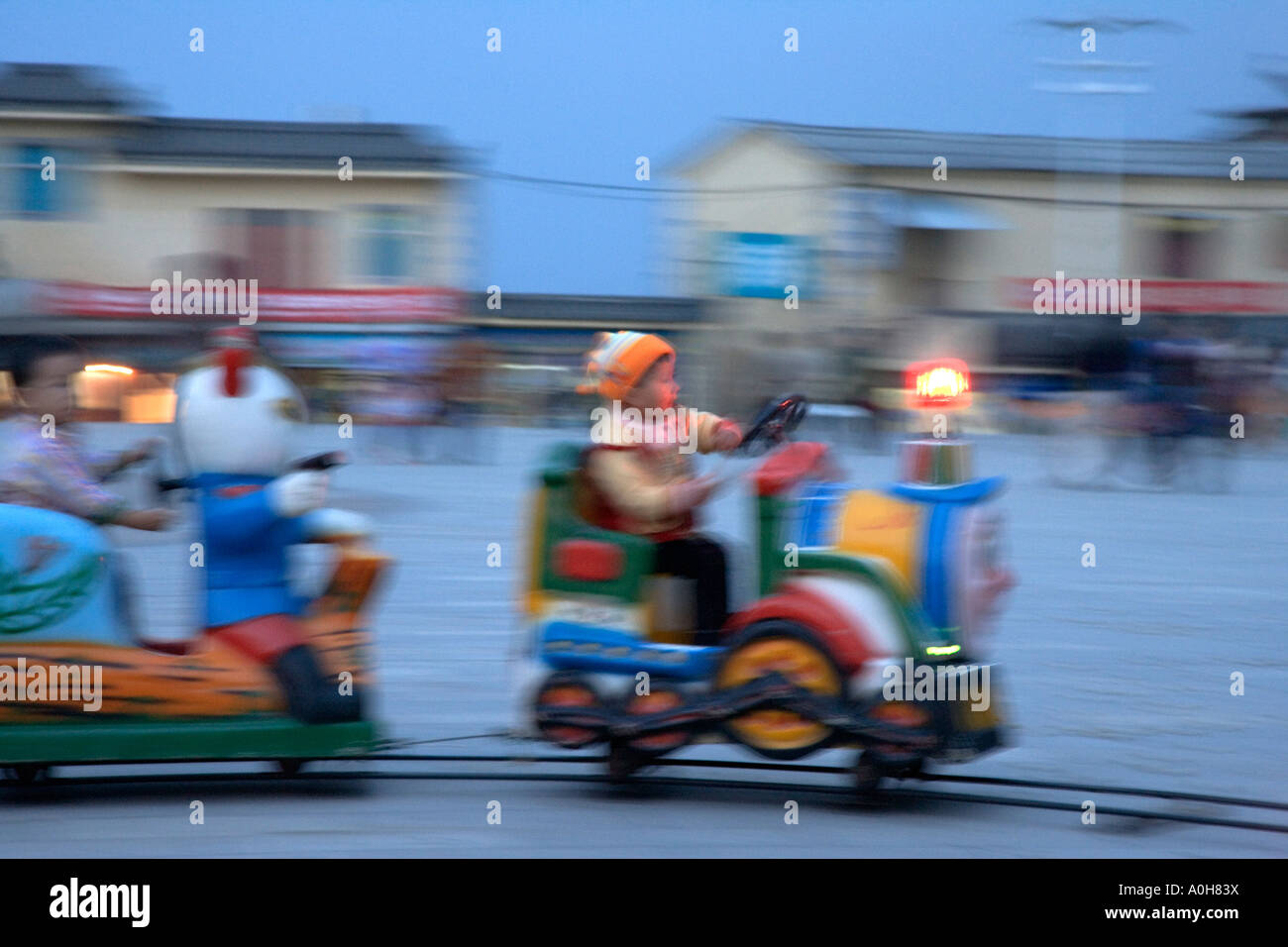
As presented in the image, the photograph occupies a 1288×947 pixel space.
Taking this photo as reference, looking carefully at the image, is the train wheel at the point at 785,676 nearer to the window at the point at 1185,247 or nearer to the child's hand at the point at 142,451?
the child's hand at the point at 142,451

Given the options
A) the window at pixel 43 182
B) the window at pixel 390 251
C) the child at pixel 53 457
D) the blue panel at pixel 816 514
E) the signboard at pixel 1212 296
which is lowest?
the blue panel at pixel 816 514

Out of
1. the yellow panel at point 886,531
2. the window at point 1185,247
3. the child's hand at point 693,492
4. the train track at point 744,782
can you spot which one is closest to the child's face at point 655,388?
the child's hand at point 693,492

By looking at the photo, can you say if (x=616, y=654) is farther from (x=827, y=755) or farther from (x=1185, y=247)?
(x=1185, y=247)

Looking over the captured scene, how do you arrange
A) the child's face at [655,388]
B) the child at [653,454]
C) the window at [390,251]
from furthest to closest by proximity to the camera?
1. the window at [390,251]
2. the child's face at [655,388]
3. the child at [653,454]

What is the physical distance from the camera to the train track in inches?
169

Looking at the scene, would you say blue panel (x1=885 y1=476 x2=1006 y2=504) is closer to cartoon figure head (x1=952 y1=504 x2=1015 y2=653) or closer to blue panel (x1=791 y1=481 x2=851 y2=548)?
cartoon figure head (x1=952 y1=504 x2=1015 y2=653)

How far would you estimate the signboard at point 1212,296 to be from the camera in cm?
2908

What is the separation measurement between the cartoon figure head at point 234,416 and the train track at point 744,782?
0.82 m

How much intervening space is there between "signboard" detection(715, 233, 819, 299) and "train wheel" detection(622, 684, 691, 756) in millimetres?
24929

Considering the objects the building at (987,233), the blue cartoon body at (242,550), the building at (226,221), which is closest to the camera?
the blue cartoon body at (242,550)

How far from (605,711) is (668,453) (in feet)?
2.50

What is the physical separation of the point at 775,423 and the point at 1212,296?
26.7 metres
